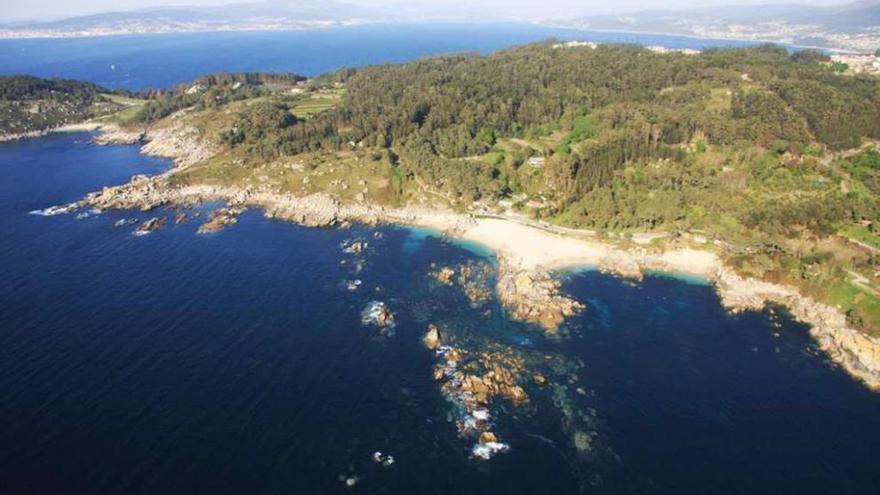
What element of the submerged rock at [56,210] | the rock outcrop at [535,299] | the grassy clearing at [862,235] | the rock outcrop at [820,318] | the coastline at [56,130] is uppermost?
the coastline at [56,130]

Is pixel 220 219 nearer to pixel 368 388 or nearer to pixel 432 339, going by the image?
pixel 432 339

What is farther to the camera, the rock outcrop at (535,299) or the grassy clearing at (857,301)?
the rock outcrop at (535,299)

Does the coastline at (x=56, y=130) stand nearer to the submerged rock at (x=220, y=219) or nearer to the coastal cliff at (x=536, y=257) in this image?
the coastal cliff at (x=536, y=257)

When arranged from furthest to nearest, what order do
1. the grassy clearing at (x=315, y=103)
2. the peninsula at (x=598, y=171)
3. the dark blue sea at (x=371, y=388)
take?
the grassy clearing at (x=315, y=103) < the peninsula at (x=598, y=171) < the dark blue sea at (x=371, y=388)

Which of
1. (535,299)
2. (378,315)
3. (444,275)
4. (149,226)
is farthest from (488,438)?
(149,226)

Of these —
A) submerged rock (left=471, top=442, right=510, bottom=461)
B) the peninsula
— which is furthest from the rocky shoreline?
submerged rock (left=471, top=442, right=510, bottom=461)

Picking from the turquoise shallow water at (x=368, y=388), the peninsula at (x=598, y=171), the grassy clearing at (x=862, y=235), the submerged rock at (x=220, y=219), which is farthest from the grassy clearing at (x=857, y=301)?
the submerged rock at (x=220, y=219)
